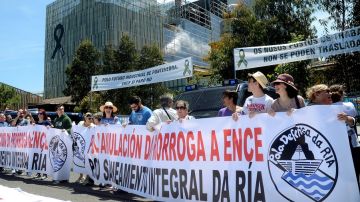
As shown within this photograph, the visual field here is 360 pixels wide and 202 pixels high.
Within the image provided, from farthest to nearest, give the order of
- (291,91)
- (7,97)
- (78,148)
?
1. (7,97)
2. (78,148)
3. (291,91)

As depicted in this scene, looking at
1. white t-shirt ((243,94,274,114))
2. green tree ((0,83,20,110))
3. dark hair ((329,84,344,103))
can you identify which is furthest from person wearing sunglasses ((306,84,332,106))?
green tree ((0,83,20,110))

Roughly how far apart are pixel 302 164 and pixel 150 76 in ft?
42.8

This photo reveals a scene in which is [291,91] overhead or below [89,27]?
below

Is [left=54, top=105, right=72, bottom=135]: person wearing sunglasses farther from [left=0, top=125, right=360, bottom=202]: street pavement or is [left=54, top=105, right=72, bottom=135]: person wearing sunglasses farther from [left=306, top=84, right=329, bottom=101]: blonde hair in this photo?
[left=306, top=84, right=329, bottom=101]: blonde hair

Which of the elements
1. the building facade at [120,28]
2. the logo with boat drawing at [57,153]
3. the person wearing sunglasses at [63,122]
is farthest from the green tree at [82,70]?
the logo with boat drawing at [57,153]

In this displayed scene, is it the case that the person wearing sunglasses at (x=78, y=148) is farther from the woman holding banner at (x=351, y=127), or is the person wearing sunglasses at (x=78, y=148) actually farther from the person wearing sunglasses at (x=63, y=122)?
the woman holding banner at (x=351, y=127)

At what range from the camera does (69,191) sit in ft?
27.3

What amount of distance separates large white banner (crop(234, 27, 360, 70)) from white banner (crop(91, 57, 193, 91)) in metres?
2.13

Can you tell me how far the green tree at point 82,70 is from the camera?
4797 cm

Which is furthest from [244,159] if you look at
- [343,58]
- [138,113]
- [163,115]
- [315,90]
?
[343,58]

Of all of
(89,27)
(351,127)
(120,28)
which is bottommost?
(351,127)

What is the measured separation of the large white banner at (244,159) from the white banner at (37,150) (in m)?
2.43

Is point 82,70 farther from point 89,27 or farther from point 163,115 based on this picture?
point 163,115

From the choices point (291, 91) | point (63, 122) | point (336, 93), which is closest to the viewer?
point (291, 91)
